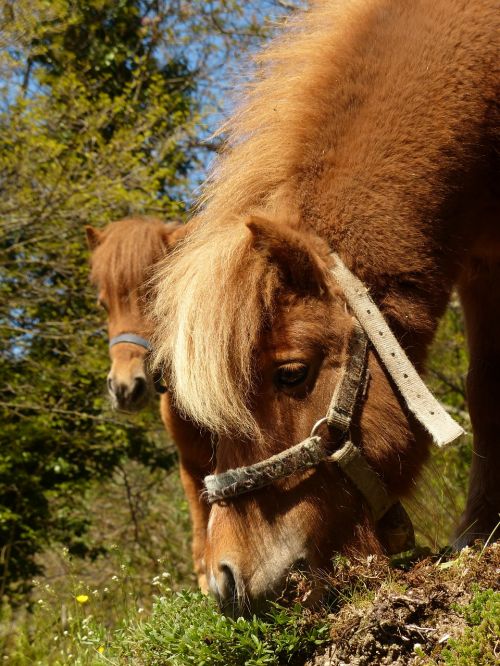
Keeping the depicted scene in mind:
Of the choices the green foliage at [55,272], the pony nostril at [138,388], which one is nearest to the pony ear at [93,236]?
the green foliage at [55,272]

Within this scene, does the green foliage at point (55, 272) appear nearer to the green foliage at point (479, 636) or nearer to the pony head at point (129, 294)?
the pony head at point (129, 294)

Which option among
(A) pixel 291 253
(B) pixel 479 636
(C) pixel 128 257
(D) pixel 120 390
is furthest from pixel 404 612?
(C) pixel 128 257

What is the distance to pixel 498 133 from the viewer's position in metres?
2.89

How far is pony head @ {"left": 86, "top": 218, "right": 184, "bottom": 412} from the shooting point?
5324mm

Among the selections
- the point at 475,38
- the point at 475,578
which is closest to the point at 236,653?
the point at 475,578

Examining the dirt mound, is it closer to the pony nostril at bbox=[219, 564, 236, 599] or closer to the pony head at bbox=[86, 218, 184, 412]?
the pony nostril at bbox=[219, 564, 236, 599]

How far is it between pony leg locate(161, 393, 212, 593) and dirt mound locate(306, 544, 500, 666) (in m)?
2.63

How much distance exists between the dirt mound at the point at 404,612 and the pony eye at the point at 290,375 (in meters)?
0.59

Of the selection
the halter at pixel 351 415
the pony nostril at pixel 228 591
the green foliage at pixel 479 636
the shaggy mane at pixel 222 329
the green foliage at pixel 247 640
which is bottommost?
the green foliage at pixel 479 636

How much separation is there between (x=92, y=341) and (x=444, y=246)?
5.38 m

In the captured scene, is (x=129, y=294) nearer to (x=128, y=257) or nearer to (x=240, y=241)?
(x=128, y=257)

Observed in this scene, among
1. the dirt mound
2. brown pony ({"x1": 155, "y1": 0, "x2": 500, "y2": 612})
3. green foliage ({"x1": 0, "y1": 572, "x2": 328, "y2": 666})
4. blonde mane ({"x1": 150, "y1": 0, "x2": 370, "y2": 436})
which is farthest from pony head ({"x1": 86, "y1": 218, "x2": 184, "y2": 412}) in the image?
the dirt mound

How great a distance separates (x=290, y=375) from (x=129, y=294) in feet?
10.3

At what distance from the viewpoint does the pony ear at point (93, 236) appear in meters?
6.14
